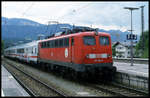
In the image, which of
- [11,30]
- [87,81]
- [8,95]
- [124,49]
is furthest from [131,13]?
[11,30]

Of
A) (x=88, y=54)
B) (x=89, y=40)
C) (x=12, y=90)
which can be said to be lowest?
(x=12, y=90)

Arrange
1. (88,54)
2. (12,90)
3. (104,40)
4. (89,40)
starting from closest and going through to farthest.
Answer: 1. (12,90)
2. (88,54)
3. (89,40)
4. (104,40)

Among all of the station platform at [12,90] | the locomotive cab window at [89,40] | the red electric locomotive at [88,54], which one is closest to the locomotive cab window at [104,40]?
the red electric locomotive at [88,54]

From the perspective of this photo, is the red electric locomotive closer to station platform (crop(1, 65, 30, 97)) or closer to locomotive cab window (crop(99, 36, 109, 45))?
locomotive cab window (crop(99, 36, 109, 45))

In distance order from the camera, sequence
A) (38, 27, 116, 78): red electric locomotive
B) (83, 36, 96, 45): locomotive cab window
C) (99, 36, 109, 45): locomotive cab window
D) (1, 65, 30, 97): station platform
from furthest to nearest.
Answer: (99, 36, 109, 45): locomotive cab window → (83, 36, 96, 45): locomotive cab window → (38, 27, 116, 78): red electric locomotive → (1, 65, 30, 97): station platform

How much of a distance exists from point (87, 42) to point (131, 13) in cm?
1155

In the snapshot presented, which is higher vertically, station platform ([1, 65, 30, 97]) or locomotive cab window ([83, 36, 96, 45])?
locomotive cab window ([83, 36, 96, 45])

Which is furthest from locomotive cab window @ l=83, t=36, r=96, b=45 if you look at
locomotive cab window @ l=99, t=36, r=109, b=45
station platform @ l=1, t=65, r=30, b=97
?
station platform @ l=1, t=65, r=30, b=97

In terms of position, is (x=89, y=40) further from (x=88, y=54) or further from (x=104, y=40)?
(x=104, y=40)

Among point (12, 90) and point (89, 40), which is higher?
point (89, 40)

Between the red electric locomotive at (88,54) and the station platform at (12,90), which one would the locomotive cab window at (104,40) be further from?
the station platform at (12,90)

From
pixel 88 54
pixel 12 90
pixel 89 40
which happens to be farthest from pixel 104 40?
pixel 12 90

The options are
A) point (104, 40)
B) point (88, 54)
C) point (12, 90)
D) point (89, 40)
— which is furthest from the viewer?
point (104, 40)

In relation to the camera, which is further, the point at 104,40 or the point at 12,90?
the point at 104,40
